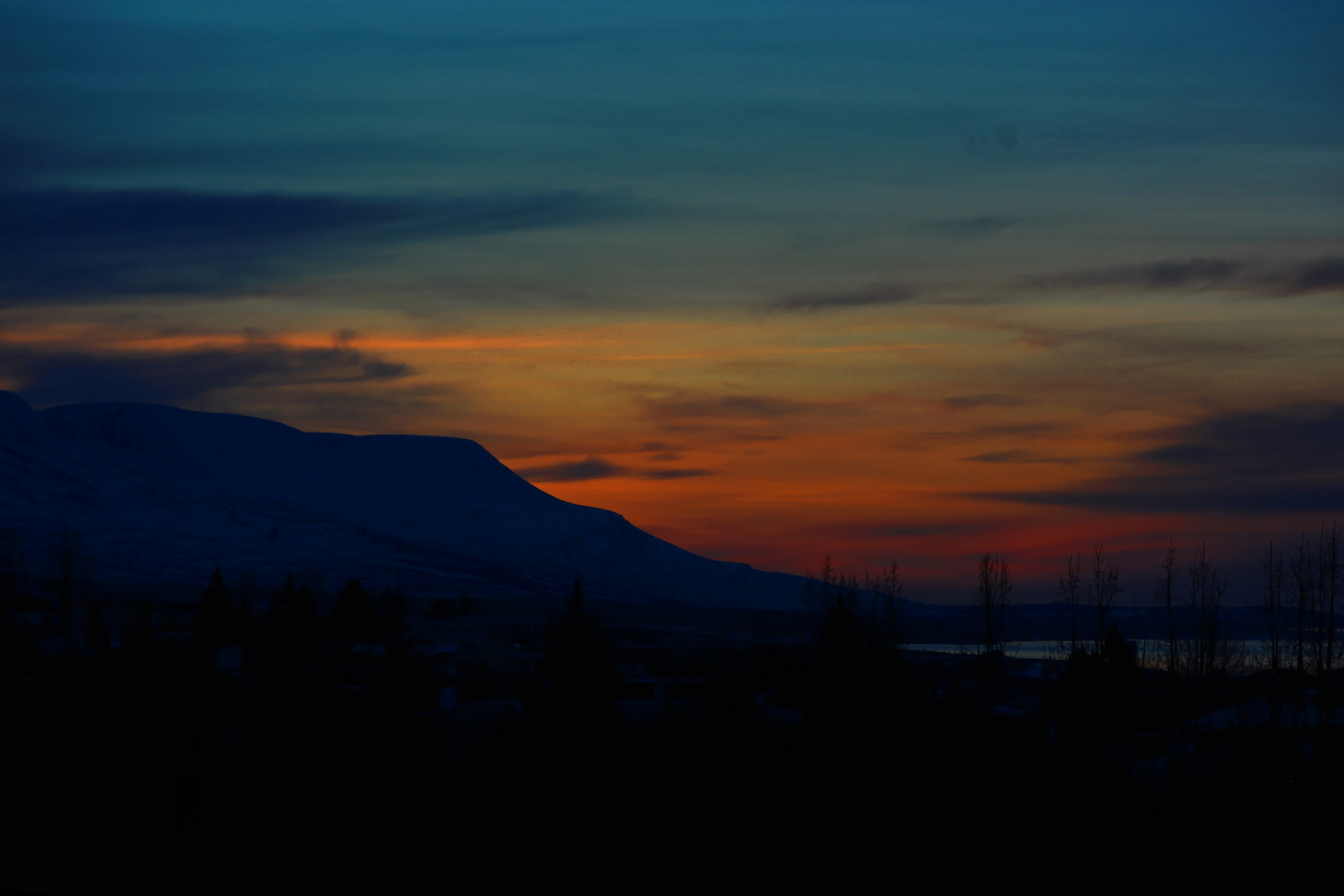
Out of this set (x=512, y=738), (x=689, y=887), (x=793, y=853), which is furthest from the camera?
(x=512, y=738)

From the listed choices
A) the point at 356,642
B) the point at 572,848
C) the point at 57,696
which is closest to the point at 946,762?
the point at 572,848

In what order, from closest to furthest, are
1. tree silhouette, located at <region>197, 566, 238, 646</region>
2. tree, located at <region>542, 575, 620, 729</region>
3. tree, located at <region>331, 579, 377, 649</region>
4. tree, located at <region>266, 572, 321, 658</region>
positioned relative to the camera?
tree, located at <region>542, 575, 620, 729</region>
tree, located at <region>266, 572, 321, 658</region>
tree, located at <region>331, 579, 377, 649</region>
tree silhouette, located at <region>197, 566, 238, 646</region>

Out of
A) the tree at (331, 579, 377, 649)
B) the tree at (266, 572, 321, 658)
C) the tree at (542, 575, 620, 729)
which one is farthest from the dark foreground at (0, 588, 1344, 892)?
the tree at (331, 579, 377, 649)

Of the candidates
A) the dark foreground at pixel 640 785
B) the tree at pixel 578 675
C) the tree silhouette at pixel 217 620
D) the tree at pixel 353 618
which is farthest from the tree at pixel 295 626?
the tree at pixel 578 675

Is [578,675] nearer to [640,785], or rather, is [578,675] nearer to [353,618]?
[640,785]

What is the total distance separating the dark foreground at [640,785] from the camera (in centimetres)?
2828

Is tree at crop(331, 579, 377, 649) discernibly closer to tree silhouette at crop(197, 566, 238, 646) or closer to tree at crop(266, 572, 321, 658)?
tree at crop(266, 572, 321, 658)

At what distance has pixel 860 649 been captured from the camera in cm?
5119

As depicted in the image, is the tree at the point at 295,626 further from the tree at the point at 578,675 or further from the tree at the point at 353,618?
the tree at the point at 578,675

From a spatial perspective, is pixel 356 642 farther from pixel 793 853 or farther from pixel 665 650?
pixel 793 853

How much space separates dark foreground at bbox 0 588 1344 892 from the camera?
28.3 meters

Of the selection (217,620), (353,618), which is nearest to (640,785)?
(353,618)

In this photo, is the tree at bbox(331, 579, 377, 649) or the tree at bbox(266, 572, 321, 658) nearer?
the tree at bbox(266, 572, 321, 658)

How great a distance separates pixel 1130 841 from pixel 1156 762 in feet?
49.9
